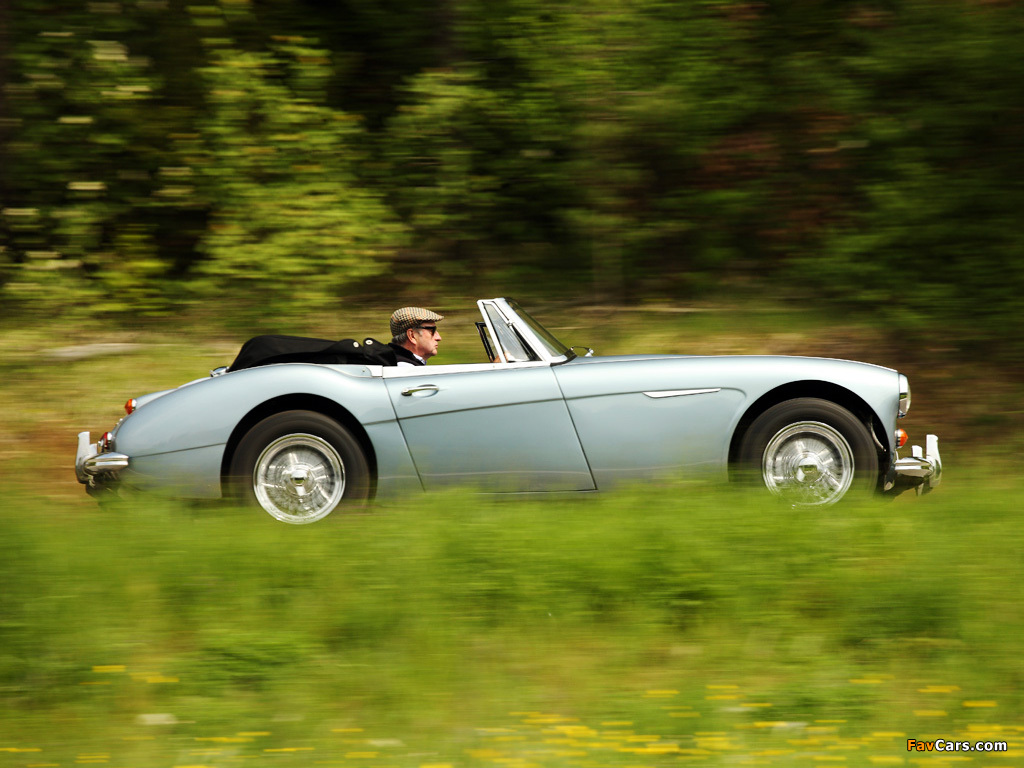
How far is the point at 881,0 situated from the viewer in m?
11.0

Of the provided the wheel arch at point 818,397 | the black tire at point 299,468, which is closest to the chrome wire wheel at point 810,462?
the wheel arch at point 818,397

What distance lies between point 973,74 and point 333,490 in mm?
7795

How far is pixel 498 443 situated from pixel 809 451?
5.23 ft

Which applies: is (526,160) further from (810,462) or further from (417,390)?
(810,462)

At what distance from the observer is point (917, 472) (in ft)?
17.8

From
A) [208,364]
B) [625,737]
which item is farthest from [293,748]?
[208,364]

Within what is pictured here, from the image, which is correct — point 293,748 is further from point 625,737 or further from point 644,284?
point 644,284

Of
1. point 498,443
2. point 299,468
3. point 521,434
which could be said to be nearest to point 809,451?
point 521,434

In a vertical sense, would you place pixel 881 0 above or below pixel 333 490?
above

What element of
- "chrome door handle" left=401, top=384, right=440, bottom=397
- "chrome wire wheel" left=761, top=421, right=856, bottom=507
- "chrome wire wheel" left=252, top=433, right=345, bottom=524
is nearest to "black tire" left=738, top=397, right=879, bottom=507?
"chrome wire wheel" left=761, top=421, right=856, bottom=507

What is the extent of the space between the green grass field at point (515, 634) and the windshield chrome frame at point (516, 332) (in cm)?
102

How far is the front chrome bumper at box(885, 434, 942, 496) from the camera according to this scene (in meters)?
5.41

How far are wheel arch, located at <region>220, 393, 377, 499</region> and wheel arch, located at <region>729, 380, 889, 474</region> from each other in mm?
1873

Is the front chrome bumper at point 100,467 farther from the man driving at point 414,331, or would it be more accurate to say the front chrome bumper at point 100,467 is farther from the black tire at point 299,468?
the man driving at point 414,331
